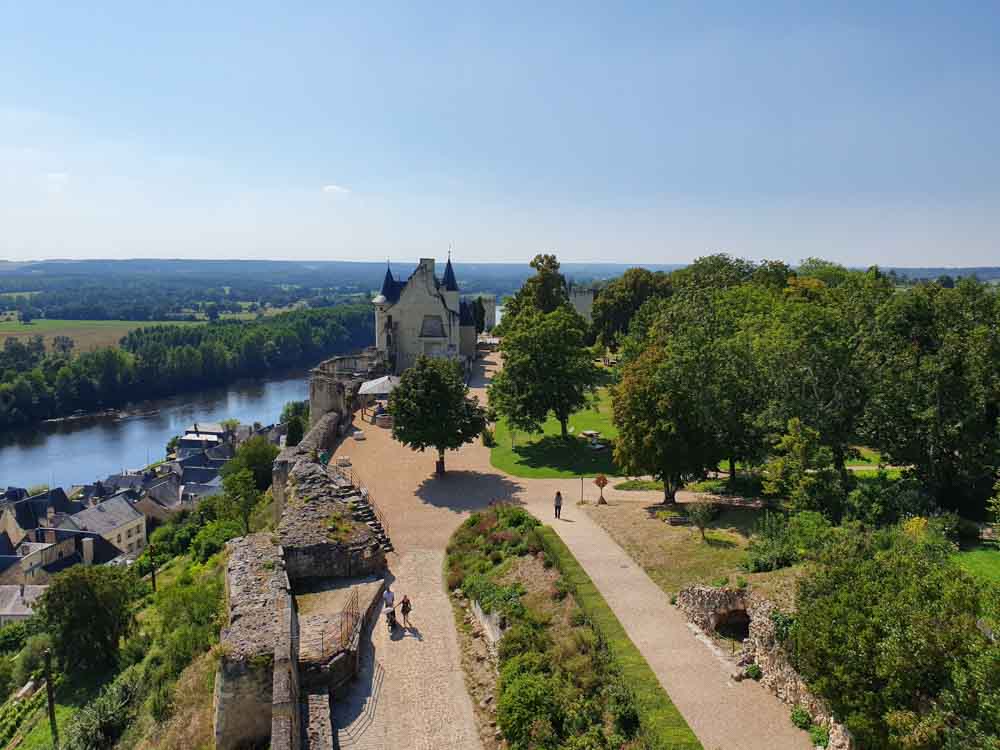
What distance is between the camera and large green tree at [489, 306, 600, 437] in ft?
109

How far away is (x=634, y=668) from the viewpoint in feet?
Answer: 45.2

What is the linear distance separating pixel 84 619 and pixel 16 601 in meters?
22.1

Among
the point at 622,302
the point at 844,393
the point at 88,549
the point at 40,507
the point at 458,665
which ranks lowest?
the point at 88,549

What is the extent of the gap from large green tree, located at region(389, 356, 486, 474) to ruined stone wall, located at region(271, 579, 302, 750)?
12.9 m

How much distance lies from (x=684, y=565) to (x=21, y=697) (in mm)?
27800

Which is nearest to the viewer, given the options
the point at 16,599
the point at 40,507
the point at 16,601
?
the point at 16,601

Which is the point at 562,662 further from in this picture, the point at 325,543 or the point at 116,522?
the point at 116,522

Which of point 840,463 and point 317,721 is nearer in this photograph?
point 317,721

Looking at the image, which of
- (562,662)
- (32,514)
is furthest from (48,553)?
(562,662)

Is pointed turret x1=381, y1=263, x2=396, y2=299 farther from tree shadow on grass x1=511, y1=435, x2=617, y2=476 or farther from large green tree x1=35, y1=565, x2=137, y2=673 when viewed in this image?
large green tree x1=35, y1=565, x2=137, y2=673

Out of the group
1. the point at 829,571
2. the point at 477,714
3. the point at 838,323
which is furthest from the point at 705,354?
the point at 477,714

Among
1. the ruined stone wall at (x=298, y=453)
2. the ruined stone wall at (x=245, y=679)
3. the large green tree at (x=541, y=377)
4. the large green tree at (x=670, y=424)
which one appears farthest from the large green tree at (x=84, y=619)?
the large green tree at (x=670, y=424)

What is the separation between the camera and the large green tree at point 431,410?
28.0 m

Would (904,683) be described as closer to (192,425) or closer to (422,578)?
(422,578)
